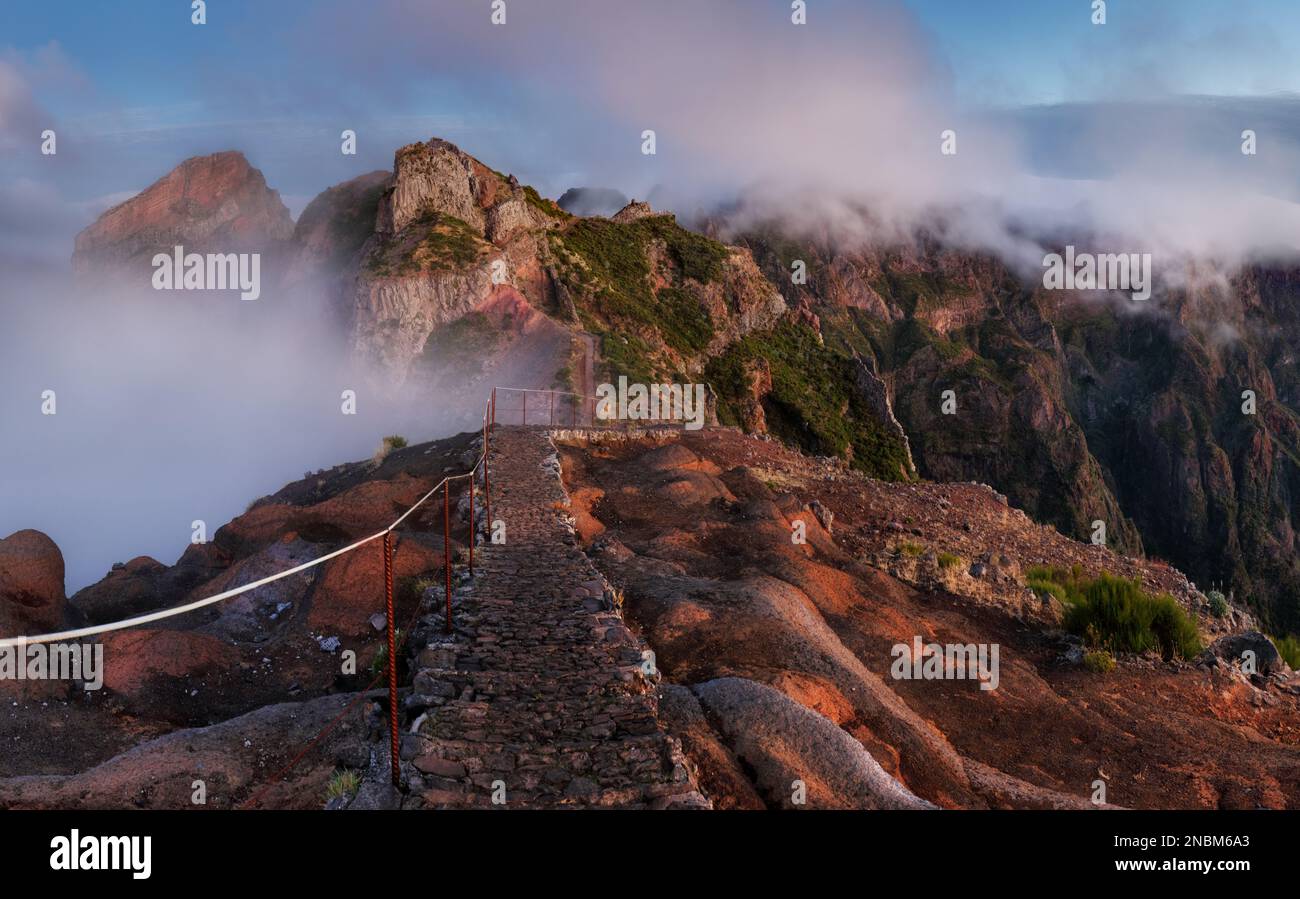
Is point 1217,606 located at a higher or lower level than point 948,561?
lower

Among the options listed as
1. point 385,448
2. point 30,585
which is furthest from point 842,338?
point 30,585

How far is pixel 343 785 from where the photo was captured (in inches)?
229

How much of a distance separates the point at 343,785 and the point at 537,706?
1.59 metres

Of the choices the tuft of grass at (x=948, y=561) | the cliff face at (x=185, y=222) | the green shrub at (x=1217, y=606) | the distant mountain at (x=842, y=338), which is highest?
the cliff face at (x=185, y=222)

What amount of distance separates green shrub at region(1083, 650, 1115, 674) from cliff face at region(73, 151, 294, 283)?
86.1 meters

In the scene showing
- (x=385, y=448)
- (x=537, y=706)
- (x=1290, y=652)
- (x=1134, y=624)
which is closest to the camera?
(x=537, y=706)

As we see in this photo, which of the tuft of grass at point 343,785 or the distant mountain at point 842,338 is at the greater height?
the distant mountain at point 842,338

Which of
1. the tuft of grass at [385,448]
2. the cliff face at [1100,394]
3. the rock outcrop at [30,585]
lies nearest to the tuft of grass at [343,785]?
the rock outcrop at [30,585]

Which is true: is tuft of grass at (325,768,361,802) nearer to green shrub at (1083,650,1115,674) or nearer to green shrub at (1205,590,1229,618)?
green shrub at (1083,650,1115,674)

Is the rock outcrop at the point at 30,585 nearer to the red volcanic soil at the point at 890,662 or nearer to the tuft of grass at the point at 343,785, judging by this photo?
the red volcanic soil at the point at 890,662

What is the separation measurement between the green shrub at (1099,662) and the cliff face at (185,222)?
86.1 m

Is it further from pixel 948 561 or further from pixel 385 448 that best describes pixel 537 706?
pixel 385 448

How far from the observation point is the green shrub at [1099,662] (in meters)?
12.7

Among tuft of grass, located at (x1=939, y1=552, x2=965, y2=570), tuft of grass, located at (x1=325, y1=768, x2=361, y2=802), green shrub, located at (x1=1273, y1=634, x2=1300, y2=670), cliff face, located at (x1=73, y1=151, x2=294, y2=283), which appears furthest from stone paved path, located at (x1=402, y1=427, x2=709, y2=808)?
cliff face, located at (x1=73, y1=151, x2=294, y2=283)
